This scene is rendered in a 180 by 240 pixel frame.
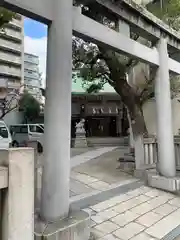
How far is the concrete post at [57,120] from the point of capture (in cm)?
331

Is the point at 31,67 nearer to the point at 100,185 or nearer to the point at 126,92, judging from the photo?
the point at 126,92

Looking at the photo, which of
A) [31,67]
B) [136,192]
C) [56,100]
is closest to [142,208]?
[136,192]

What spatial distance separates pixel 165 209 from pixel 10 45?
37280 mm

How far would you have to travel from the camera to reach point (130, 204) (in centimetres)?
475

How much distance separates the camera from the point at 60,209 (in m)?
3.32

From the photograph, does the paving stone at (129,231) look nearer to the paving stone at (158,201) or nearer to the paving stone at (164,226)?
the paving stone at (164,226)

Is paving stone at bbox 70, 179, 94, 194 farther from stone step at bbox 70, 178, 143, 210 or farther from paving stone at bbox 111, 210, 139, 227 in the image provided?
paving stone at bbox 111, 210, 139, 227

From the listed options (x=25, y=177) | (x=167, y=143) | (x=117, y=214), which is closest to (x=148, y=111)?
(x=167, y=143)

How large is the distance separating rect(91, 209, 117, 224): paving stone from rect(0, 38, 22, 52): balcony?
35.7 metres

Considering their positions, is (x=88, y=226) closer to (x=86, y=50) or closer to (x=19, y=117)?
(x=86, y=50)

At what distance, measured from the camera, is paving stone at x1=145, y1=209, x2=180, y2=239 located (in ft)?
12.8

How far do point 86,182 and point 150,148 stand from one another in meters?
2.02

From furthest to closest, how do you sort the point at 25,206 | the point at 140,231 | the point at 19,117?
the point at 19,117 < the point at 140,231 < the point at 25,206

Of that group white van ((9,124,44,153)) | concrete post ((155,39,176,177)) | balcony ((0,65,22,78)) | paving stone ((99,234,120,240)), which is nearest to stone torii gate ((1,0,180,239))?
paving stone ((99,234,120,240))
